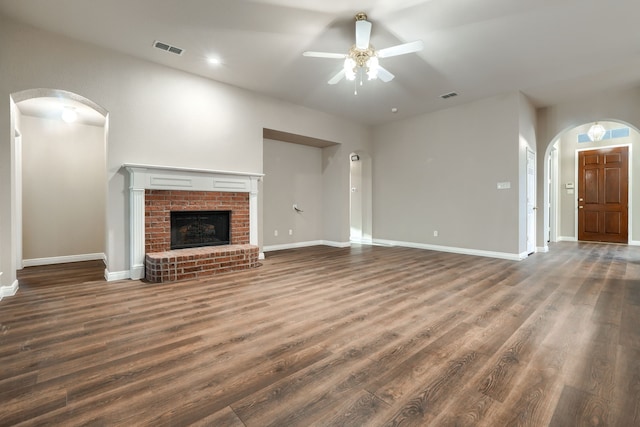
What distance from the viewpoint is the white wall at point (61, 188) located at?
5031mm

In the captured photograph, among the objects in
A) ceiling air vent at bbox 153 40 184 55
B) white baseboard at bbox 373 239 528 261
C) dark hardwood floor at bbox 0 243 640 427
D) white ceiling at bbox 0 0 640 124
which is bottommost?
dark hardwood floor at bbox 0 243 640 427

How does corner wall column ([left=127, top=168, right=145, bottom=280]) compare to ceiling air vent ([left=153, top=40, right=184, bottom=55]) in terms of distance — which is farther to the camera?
corner wall column ([left=127, top=168, right=145, bottom=280])

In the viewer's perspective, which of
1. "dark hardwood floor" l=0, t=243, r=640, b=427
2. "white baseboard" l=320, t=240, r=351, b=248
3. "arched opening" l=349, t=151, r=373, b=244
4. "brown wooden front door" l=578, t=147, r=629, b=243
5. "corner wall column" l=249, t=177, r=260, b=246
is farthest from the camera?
"arched opening" l=349, t=151, r=373, b=244

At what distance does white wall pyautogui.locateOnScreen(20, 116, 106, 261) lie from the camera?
5.03 m

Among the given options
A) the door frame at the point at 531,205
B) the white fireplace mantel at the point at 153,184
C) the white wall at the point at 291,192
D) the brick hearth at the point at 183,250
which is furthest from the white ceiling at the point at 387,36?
the brick hearth at the point at 183,250

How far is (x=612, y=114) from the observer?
540 cm

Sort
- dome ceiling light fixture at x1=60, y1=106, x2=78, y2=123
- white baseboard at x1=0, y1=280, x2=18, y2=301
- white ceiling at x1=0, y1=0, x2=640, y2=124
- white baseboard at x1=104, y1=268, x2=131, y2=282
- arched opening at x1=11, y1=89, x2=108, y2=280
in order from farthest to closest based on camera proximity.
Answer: arched opening at x1=11, y1=89, x2=108, y2=280 < dome ceiling light fixture at x1=60, y1=106, x2=78, y2=123 < white baseboard at x1=104, y1=268, x2=131, y2=282 < white baseboard at x1=0, y1=280, x2=18, y2=301 < white ceiling at x1=0, y1=0, x2=640, y2=124

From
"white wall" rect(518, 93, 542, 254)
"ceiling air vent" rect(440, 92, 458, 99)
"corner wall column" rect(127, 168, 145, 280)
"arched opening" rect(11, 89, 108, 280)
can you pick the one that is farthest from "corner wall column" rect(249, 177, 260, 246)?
"white wall" rect(518, 93, 542, 254)

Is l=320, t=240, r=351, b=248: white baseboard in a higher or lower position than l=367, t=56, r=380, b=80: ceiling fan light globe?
lower

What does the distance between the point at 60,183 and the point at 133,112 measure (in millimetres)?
2553

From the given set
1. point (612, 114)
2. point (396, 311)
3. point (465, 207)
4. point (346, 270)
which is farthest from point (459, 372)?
point (612, 114)

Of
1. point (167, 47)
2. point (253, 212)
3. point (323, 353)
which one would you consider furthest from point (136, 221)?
point (323, 353)

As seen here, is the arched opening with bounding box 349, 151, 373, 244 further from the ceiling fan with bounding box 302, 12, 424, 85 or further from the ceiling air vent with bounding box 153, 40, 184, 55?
the ceiling air vent with bounding box 153, 40, 184, 55

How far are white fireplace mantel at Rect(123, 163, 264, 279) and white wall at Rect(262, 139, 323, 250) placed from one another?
155 cm
